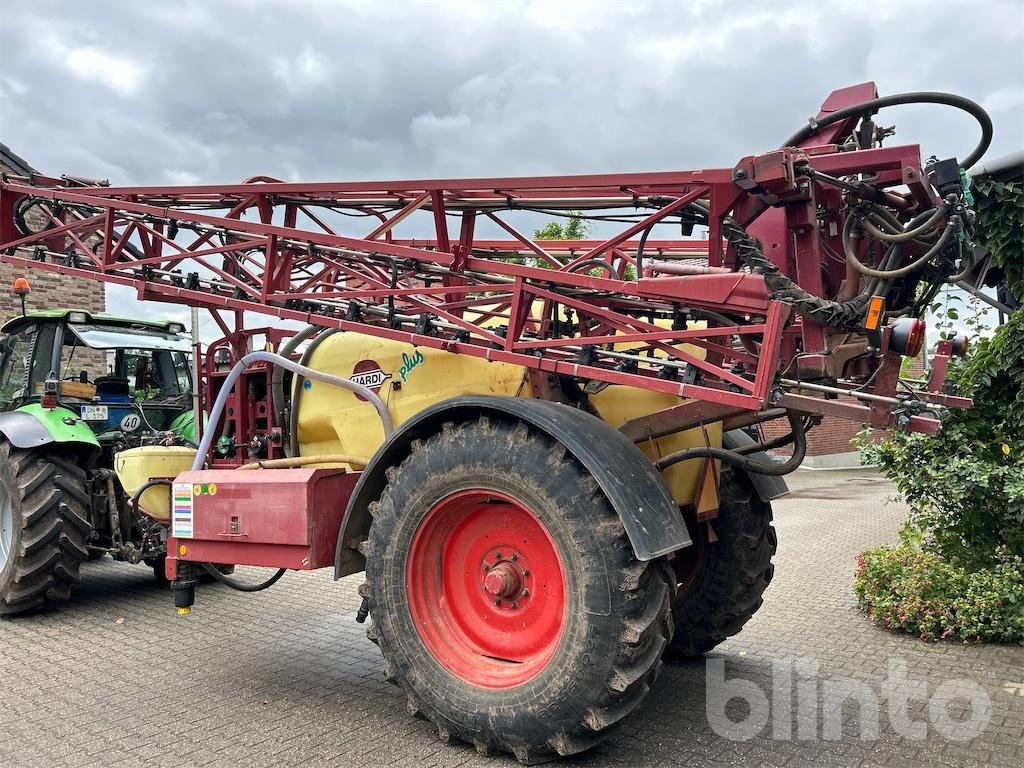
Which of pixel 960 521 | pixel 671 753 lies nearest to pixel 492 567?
pixel 671 753

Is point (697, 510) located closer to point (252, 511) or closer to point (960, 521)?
point (252, 511)

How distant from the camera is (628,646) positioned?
10.4ft

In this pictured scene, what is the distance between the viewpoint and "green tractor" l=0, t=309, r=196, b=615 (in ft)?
20.0

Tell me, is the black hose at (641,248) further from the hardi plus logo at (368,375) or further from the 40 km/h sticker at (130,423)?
the 40 km/h sticker at (130,423)

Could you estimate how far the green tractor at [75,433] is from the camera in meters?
6.11

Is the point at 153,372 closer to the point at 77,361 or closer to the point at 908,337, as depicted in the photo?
the point at 77,361

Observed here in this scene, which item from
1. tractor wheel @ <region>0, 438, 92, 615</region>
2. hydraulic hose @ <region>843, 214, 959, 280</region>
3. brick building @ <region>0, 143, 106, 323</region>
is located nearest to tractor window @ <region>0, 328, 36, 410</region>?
tractor wheel @ <region>0, 438, 92, 615</region>

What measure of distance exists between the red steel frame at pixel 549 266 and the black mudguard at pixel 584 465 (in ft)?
0.91

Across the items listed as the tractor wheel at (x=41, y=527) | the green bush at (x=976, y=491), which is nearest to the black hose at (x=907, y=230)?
the green bush at (x=976, y=491)

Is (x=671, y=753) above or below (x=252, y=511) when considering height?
below

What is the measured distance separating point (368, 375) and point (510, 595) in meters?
1.69

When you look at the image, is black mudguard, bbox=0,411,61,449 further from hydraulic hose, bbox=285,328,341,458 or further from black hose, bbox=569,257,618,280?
black hose, bbox=569,257,618,280

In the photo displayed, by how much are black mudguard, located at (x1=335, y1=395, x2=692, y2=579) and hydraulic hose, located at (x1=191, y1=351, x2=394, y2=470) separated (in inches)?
23.5

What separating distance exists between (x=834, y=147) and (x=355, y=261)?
2763 mm
